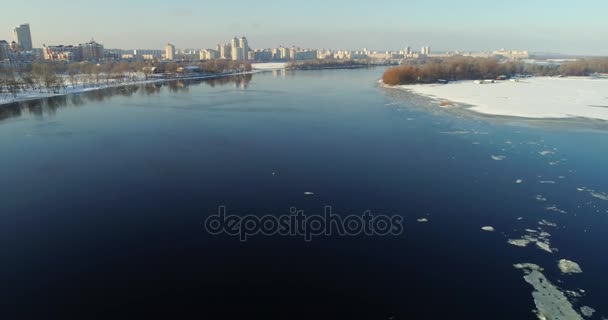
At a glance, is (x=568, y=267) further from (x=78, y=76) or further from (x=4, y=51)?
(x=4, y=51)

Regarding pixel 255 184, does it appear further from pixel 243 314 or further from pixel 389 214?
pixel 243 314

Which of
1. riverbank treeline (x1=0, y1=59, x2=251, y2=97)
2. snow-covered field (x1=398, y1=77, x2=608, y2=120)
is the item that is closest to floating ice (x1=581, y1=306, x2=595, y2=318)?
snow-covered field (x1=398, y1=77, x2=608, y2=120)

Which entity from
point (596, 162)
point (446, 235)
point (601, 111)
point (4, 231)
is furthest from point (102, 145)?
point (601, 111)

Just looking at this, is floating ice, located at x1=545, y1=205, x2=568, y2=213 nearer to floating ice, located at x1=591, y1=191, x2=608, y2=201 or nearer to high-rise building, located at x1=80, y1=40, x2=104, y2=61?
floating ice, located at x1=591, y1=191, x2=608, y2=201

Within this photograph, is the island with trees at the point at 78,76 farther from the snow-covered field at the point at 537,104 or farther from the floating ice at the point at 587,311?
the floating ice at the point at 587,311

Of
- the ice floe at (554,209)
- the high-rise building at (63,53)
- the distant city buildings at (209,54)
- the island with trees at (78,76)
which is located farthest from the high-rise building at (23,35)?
the ice floe at (554,209)

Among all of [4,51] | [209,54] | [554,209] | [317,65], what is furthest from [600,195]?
[209,54]
